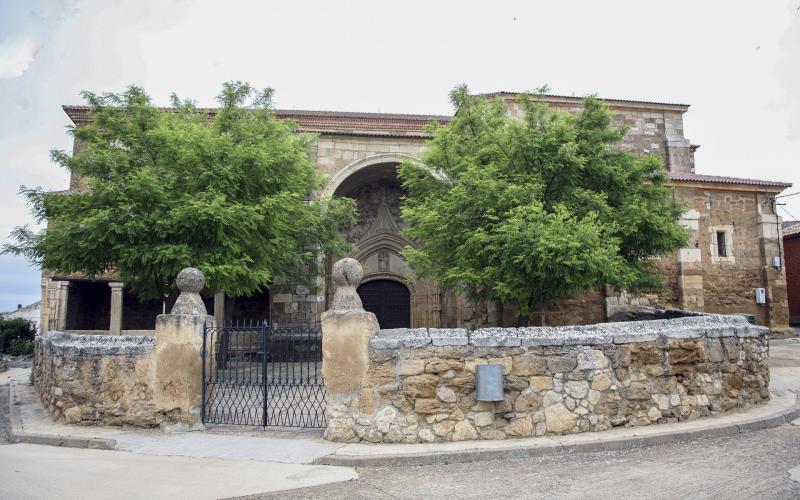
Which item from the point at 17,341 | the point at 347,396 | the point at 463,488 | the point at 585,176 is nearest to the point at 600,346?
the point at 463,488

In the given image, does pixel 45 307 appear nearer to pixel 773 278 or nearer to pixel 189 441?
pixel 189 441

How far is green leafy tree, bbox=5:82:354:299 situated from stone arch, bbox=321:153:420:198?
3.74 metres

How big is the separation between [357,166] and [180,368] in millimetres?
10247

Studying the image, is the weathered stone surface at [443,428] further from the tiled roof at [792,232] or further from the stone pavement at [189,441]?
the tiled roof at [792,232]

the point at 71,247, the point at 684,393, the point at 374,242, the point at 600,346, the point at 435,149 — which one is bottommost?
the point at 684,393

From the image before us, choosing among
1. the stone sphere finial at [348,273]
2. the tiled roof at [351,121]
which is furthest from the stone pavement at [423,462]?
the tiled roof at [351,121]

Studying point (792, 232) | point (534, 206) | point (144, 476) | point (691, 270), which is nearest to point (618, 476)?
point (144, 476)

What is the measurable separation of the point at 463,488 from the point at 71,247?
8.93 meters

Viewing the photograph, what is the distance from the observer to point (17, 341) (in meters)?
17.3

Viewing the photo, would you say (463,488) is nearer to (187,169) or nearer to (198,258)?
(198,258)

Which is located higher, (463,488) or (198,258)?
(198,258)

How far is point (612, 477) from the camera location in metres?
4.64

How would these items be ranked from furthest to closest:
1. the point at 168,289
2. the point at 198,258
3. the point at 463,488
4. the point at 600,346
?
the point at 168,289
the point at 198,258
the point at 600,346
the point at 463,488

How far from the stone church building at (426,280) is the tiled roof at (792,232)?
481cm
